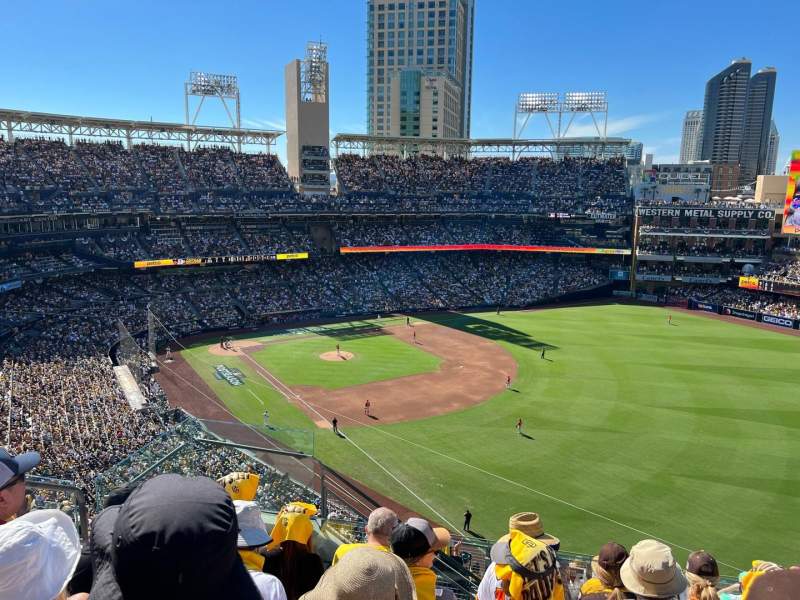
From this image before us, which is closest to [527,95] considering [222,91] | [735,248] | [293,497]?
[735,248]

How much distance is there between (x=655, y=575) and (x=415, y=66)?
140019mm

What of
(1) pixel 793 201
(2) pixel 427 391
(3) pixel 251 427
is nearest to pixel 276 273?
(2) pixel 427 391

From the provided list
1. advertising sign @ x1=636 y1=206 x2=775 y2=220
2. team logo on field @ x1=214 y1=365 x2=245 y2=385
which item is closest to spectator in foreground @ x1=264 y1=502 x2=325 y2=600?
team logo on field @ x1=214 y1=365 x2=245 y2=385

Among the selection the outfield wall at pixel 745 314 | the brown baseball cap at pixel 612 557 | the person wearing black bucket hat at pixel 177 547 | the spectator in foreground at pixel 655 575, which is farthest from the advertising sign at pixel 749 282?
the person wearing black bucket hat at pixel 177 547

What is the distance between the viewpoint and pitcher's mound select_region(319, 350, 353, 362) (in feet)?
143

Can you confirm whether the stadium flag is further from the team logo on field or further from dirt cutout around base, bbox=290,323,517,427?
the team logo on field

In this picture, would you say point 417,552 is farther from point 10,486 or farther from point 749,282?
point 749,282

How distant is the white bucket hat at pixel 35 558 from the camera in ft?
9.29

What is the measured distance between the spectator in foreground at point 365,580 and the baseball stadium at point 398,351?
0.10 ft

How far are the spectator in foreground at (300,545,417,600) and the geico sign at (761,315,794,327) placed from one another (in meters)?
63.1

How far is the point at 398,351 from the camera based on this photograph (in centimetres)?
4569

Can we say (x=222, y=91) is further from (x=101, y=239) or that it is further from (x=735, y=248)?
(x=735, y=248)

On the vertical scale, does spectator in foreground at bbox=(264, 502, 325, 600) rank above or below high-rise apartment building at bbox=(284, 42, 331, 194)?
below

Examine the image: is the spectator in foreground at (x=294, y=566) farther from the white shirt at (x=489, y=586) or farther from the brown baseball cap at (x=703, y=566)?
the brown baseball cap at (x=703, y=566)
